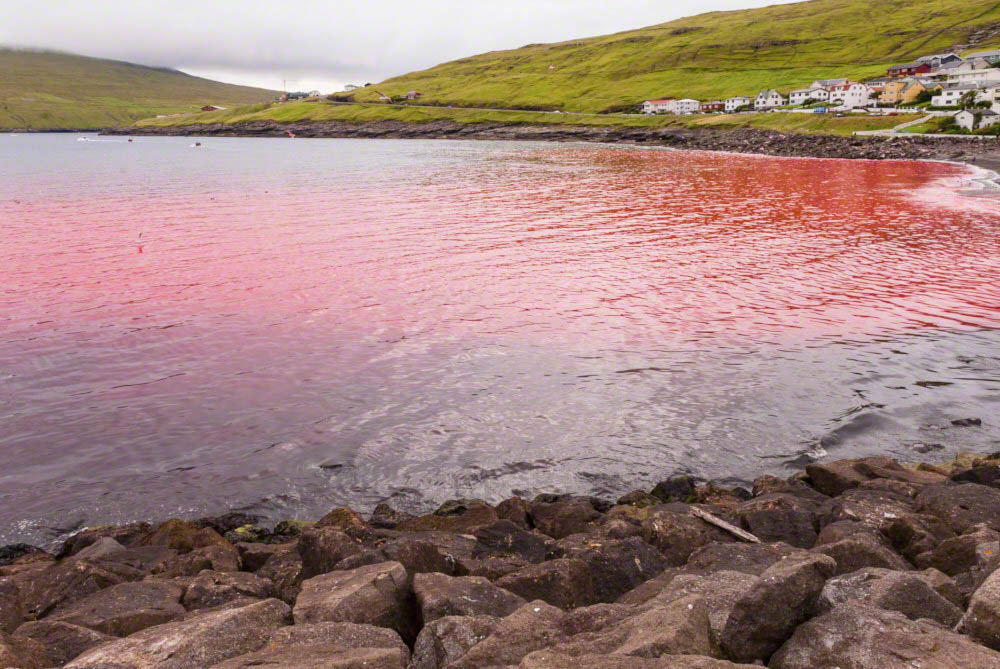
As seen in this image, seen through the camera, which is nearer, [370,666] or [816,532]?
[370,666]

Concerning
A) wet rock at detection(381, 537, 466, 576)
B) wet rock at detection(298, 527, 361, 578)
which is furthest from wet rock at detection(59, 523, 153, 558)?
wet rock at detection(381, 537, 466, 576)

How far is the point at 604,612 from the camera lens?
28.4 feet

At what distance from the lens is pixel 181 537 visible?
12734mm

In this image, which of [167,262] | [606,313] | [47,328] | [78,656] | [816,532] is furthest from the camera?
[167,262]

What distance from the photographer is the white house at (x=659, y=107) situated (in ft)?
629

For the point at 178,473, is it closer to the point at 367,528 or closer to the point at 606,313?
the point at 367,528

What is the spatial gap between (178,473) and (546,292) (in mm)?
18473

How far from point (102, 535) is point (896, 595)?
44.0 feet

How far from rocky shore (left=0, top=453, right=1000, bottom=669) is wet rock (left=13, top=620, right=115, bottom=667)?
0.02 metres

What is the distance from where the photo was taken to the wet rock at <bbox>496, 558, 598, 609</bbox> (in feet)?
31.9

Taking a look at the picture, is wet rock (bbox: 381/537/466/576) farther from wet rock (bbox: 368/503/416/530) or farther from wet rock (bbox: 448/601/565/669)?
wet rock (bbox: 368/503/416/530)

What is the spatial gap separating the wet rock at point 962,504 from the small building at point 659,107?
193 meters

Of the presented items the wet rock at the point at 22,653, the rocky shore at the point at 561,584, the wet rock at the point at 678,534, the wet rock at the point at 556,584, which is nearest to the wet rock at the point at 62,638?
the rocky shore at the point at 561,584

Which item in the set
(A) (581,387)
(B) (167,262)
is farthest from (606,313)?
(B) (167,262)
